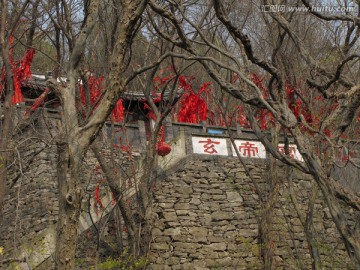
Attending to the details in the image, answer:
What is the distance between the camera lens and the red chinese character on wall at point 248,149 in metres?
13.9

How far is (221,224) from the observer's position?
1249cm

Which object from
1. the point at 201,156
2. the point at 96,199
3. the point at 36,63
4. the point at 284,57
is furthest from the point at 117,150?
the point at 36,63

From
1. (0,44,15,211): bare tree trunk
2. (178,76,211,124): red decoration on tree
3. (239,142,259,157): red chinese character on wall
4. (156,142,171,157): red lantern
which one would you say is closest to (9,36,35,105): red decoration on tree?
(156,142,171,157): red lantern

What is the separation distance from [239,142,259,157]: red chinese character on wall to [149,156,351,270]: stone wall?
0.86 ft

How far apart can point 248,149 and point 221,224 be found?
7.07 feet

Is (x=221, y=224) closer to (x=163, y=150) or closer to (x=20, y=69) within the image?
(x=163, y=150)

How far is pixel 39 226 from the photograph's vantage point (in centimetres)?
1259

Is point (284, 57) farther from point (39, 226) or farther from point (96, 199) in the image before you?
point (39, 226)

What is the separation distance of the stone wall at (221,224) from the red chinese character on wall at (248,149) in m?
0.26

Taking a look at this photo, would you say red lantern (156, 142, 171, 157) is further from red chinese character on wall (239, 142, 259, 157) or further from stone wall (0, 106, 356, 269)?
red chinese character on wall (239, 142, 259, 157)

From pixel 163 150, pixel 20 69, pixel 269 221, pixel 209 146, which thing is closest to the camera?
pixel 269 221

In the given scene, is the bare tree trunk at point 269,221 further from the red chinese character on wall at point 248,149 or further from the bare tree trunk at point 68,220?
the bare tree trunk at point 68,220

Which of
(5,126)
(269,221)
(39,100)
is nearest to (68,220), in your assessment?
(5,126)

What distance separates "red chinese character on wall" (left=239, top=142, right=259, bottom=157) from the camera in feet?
45.4
